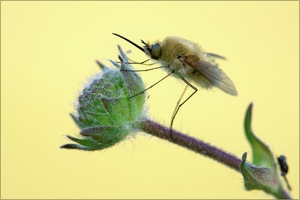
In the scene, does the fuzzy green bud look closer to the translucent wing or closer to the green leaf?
the translucent wing

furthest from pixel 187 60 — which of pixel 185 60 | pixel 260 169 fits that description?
pixel 260 169

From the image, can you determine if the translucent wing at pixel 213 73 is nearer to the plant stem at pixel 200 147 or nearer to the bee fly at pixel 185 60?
the bee fly at pixel 185 60

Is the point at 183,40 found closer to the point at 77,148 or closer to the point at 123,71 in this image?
the point at 123,71

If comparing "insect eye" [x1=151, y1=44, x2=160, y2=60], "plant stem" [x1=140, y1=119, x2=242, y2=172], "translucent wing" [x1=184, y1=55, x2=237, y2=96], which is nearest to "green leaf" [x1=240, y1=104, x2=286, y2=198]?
"plant stem" [x1=140, y1=119, x2=242, y2=172]

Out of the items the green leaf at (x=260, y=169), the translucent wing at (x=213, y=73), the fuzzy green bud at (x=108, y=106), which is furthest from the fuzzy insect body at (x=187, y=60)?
the green leaf at (x=260, y=169)

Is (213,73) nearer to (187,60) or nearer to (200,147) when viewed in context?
(187,60)
